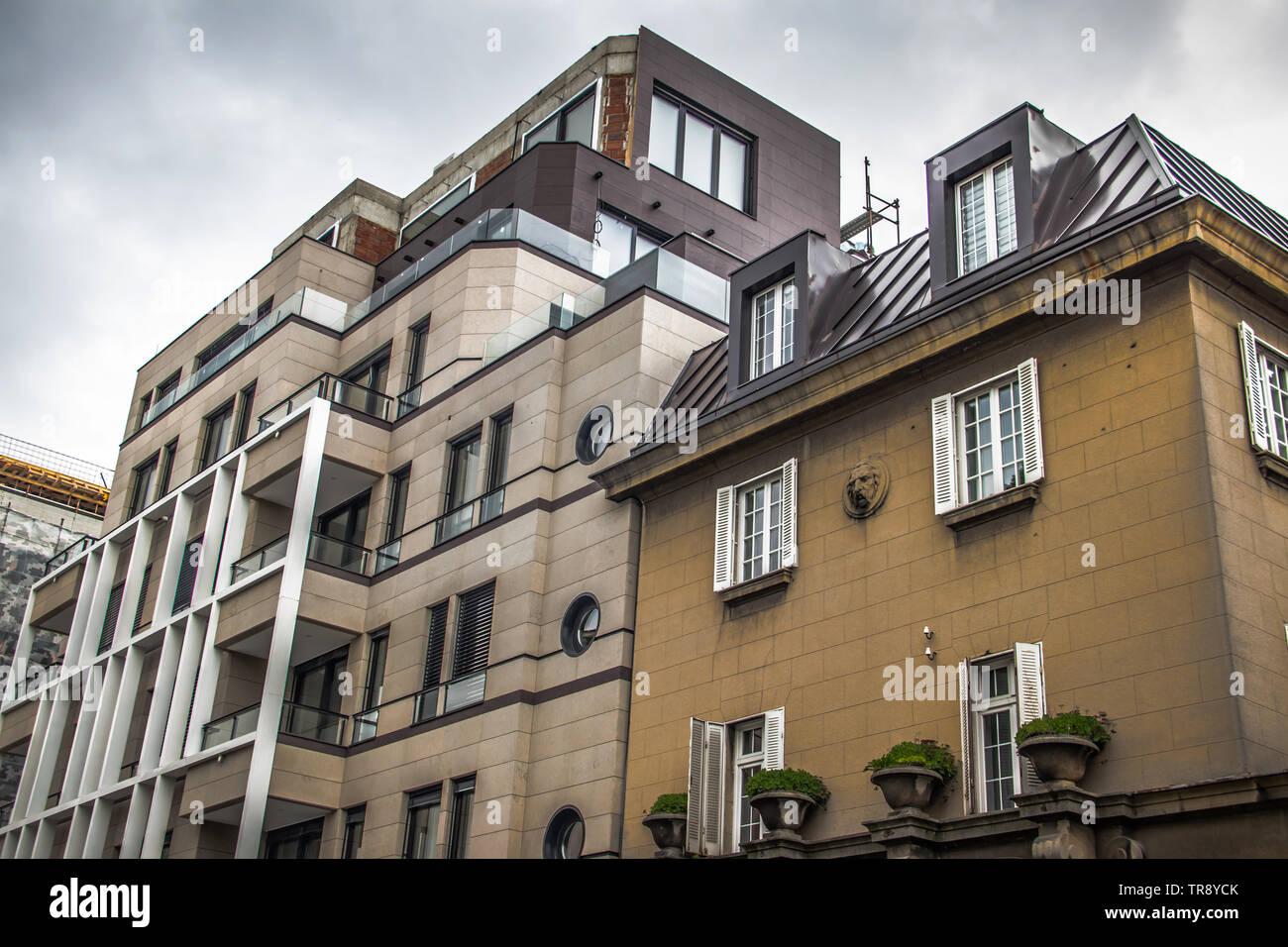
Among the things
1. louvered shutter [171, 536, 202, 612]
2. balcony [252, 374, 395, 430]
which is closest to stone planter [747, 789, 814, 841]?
balcony [252, 374, 395, 430]

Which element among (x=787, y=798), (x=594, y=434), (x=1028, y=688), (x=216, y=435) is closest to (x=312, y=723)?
(x=594, y=434)

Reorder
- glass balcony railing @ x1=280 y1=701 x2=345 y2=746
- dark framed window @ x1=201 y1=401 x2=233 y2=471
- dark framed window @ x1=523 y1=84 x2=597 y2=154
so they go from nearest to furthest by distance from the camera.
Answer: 1. glass balcony railing @ x1=280 y1=701 x2=345 y2=746
2. dark framed window @ x1=201 y1=401 x2=233 y2=471
3. dark framed window @ x1=523 y1=84 x2=597 y2=154

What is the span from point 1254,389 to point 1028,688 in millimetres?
4946

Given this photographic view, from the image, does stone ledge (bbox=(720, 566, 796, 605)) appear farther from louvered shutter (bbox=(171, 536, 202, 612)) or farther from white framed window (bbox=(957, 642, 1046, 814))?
louvered shutter (bbox=(171, 536, 202, 612))

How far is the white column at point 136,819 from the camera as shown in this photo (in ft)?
104

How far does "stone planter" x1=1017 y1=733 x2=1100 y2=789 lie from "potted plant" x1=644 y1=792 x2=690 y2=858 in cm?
687

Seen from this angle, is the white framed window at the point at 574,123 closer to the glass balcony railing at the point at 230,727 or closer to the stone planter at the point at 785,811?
the glass balcony railing at the point at 230,727

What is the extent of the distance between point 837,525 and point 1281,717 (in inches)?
294

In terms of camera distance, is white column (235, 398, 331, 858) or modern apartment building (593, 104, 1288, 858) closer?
modern apartment building (593, 104, 1288, 858)

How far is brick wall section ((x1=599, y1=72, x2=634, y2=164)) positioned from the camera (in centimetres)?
4234

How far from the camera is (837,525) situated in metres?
22.4

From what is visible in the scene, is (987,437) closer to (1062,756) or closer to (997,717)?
(997,717)
